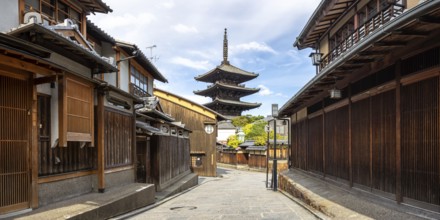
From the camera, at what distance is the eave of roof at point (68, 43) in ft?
29.3

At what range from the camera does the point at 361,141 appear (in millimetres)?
11852

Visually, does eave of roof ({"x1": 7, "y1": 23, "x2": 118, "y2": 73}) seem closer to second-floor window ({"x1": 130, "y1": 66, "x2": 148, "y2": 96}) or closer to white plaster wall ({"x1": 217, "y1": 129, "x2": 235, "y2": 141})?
second-floor window ({"x1": 130, "y1": 66, "x2": 148, "y2": 96})

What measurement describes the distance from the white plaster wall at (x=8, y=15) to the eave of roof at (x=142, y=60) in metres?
8.78

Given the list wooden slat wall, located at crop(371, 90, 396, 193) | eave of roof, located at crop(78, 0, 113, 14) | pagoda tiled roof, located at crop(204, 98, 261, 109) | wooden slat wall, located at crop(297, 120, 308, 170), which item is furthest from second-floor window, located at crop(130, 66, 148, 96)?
pagoda tiled roof, located at crop(204, 98, 261, 109)

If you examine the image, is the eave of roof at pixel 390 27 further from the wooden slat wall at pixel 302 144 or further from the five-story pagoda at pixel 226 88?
the five-story pagoda at pixel 226 88

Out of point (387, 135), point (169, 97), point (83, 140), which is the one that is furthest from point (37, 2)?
point (169, 97)

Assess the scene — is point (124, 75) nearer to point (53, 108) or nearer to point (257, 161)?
point (53, 108)

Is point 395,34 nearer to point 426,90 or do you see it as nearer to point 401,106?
point 426,90

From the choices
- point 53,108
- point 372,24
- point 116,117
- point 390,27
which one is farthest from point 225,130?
point 390,27

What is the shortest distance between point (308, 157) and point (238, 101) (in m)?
53.8

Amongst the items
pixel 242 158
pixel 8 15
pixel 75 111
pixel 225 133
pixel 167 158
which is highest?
pixel 8 15

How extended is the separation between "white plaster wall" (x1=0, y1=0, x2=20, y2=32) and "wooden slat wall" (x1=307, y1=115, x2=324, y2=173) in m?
12.7

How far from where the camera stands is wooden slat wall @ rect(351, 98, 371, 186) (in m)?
11.3

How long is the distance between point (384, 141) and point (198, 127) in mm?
32902
